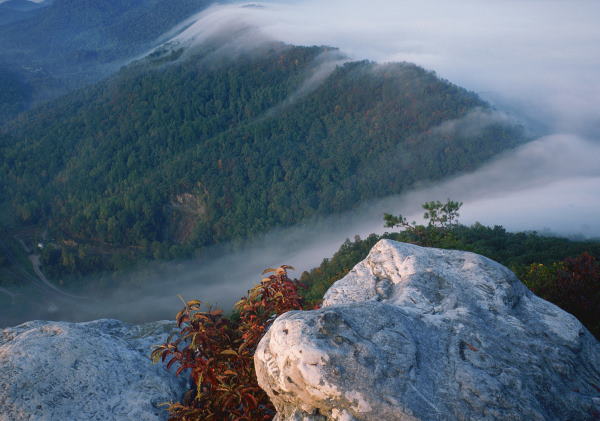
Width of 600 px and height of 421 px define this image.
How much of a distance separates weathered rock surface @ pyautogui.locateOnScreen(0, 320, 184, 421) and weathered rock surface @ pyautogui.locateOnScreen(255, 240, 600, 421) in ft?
7.24

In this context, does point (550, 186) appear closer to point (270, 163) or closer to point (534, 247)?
point (270, 163)

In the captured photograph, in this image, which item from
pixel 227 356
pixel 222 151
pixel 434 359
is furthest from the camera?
pixel 222 151

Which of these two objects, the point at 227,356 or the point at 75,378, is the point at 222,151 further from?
the point at 227,356

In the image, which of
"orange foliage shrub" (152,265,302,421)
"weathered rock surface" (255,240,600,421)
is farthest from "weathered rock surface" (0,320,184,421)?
"weathered rock surface" (255,240,600,421)

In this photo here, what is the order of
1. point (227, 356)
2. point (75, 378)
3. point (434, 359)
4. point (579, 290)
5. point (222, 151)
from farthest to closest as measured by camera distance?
point (222, 151) < point (579, 290) < point (75, 378) < point (227, 356) < point (434, 359)

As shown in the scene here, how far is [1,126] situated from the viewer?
165375mm

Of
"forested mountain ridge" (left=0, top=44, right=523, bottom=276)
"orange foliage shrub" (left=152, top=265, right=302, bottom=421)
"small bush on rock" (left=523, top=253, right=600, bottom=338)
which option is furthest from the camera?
"forested mountain ridge" (left=0, top=44, right=523, bottom=276)

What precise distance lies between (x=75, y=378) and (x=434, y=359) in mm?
4206

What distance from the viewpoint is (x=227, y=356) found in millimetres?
5180

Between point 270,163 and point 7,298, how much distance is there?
212 ft

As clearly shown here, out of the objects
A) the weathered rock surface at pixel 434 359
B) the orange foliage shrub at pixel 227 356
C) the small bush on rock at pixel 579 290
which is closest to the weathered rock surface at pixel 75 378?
the orange foliage shrub at pixel 227 356

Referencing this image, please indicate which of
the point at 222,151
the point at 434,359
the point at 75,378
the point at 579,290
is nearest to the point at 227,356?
the point at 75,378

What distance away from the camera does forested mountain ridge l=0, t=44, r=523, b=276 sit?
341 feet

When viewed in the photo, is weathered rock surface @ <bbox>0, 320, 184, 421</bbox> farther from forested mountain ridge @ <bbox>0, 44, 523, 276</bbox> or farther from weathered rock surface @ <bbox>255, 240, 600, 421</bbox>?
forested mountain ridge @ <bbox>0, 44, 523, 276</bbox>
